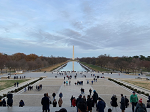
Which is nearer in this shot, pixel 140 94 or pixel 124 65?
pixel 140 94

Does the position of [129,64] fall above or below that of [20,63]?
below

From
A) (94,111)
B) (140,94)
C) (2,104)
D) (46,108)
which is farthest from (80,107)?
(140,94)

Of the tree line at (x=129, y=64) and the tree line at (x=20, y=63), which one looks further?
the tree line at (x=20, y=63)

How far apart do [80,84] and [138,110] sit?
2005 centimetres

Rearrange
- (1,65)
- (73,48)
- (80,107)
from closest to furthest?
(80,107) → (1,65) → (73,48)

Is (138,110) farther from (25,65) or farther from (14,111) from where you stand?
(25,65)

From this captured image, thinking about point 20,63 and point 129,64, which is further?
point 20,63

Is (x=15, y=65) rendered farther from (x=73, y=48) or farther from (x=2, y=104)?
(x=73, y=48)

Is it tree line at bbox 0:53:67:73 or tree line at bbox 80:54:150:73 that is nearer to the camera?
tree line at bbox 80:54:150:73

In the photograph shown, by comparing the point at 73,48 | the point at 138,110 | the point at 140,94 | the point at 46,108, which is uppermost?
the point at 73,48

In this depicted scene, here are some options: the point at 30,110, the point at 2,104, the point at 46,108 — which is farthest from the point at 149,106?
the point at 2,104

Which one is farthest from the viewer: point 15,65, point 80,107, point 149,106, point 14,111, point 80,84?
point 15,65

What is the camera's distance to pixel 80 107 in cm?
346

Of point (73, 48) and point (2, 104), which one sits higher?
point (73, 48)
